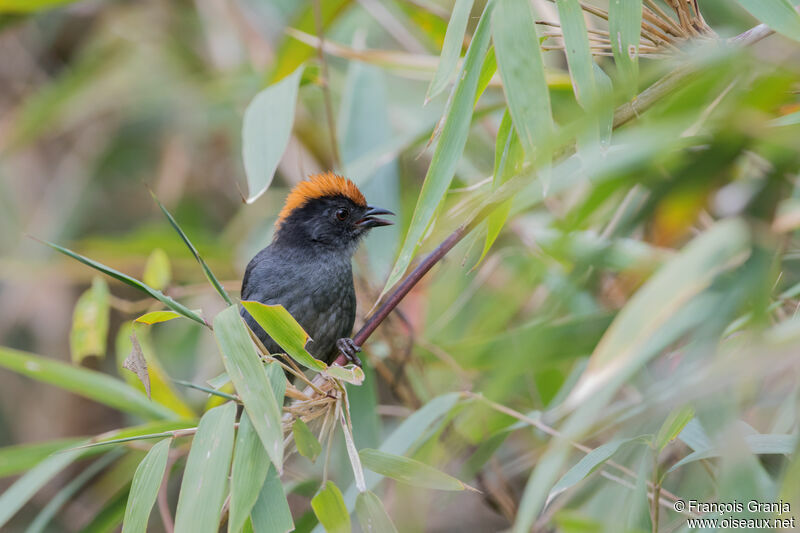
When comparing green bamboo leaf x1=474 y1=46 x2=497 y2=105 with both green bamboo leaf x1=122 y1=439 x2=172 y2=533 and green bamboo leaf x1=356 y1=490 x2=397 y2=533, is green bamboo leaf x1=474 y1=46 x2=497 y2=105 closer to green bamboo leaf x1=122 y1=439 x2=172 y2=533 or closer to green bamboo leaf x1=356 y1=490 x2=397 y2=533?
green bamboo leaf x1=356 y1=490 x2=397 y2=533

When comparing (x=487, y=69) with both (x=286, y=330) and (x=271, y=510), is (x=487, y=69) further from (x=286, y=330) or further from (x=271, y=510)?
(x=271, y=510)

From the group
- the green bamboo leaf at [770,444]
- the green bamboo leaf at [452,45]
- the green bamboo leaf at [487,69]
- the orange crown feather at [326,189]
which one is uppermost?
the green bamboo leaf at [452,45]

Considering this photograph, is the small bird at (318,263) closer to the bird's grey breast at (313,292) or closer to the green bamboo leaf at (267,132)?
the bird's grey breast at (313,292)

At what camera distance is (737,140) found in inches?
63.2

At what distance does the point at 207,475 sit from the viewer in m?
1.81

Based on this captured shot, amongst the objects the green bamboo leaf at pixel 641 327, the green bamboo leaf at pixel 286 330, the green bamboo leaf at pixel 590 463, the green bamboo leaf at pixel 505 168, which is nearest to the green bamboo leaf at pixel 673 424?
the green bamboo leaf at pixel 590 463

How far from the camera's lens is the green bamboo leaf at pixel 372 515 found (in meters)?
1.84

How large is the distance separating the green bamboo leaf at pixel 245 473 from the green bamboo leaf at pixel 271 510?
0.07m

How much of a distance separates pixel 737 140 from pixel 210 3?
450 centimetres

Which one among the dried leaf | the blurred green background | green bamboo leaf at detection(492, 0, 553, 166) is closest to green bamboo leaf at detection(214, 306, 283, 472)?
the dried leaf

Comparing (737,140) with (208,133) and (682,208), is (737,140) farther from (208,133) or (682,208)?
(208,133)

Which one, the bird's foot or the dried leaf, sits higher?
the dried leaf

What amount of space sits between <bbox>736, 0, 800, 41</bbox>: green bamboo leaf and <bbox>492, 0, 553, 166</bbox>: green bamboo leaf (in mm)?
483

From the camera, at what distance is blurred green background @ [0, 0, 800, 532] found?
5.24ft
